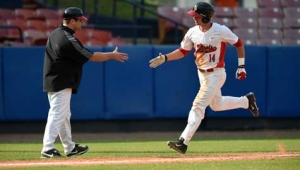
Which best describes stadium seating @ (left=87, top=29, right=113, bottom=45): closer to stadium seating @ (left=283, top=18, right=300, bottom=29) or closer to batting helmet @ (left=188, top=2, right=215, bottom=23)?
stadium seating @ (left=283, top=18, right=300, bottom=29)

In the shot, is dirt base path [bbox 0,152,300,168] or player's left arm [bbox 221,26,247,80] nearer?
dirt base path [bbox 0,152,300,168]

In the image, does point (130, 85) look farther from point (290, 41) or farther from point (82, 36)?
point (290, 41)

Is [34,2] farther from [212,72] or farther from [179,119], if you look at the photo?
[212,72]

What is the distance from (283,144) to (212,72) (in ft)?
7.09

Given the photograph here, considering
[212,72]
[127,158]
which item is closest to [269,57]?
[212,72]

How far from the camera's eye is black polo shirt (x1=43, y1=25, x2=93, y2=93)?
819 centimetres

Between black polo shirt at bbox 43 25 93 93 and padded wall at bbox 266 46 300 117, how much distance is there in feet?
19.0

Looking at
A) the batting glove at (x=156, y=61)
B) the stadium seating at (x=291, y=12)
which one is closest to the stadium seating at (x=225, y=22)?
the stadium seating at (x=291, y=12)

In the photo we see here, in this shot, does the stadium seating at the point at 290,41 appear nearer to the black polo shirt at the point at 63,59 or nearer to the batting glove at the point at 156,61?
the batting glove at the point at 156,61

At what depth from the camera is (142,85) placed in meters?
13.0

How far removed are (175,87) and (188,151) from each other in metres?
3.77

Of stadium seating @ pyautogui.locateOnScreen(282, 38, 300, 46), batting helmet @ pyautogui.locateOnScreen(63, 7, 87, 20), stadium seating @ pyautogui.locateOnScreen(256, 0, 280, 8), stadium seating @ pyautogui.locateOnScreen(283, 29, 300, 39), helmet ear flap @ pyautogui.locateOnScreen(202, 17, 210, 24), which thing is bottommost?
stadium seating @ pyautogui.locateOnScreen(282, 38, 300, 46)

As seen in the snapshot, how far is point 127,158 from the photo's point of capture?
8.47m

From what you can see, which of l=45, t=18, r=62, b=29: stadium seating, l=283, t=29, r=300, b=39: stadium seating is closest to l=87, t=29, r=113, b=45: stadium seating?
l=45, t=18, r=62, b=29: stadium seating
